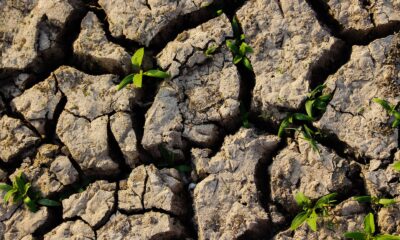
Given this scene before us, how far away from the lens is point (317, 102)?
3195 mm

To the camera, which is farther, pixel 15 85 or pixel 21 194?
pixel 15 85

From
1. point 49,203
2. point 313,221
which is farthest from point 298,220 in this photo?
point 49,203

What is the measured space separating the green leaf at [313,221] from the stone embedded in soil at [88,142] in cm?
120

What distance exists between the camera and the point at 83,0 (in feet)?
12.5

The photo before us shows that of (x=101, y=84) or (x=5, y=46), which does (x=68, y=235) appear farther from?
(x=5, y=46)

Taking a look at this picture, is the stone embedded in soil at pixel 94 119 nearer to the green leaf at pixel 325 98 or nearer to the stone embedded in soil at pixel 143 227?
the stone embedded in soil at pixel 143 227

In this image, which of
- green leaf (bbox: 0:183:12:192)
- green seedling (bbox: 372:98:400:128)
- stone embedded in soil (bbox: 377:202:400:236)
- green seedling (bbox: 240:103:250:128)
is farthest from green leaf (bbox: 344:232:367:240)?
green leaf (bbox: 0:183:12:192)

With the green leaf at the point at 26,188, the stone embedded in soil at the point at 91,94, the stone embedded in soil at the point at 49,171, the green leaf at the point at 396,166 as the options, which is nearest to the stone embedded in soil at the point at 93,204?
the stone embedded in soil at the point at 49,171

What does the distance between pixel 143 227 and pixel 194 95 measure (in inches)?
34.4

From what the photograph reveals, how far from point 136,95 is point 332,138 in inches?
48.7

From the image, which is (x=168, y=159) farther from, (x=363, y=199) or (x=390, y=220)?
(x=390, y=220)

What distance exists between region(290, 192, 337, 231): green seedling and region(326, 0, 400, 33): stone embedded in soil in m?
1.08

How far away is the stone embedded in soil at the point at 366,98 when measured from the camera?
10.0ft

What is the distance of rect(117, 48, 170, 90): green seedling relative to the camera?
3.39 metres
